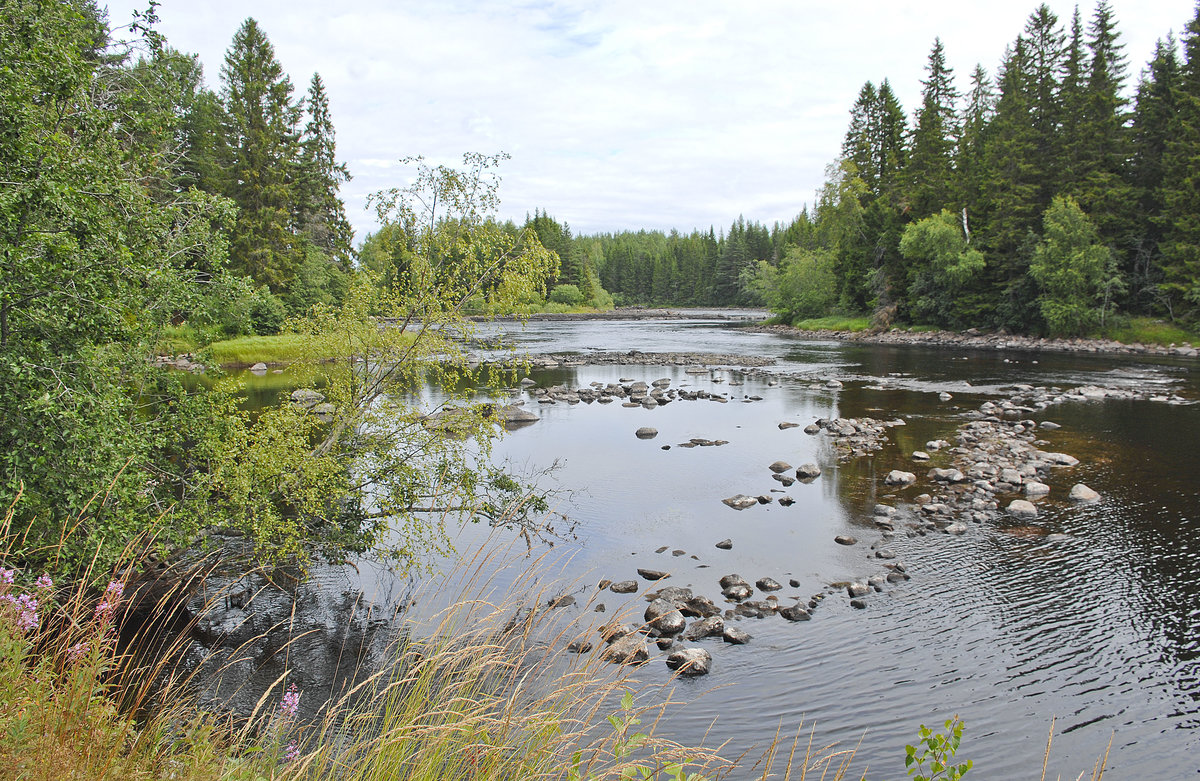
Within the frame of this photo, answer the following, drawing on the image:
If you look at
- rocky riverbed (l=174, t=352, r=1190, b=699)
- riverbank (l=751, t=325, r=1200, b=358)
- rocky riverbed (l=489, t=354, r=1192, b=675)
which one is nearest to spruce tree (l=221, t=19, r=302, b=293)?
rocky riverbed (l=174, t=352, r=1190, b=699)

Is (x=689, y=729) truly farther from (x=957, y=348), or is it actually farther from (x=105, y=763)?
(x=957, y=348)

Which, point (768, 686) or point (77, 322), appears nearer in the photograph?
point (77, 322)

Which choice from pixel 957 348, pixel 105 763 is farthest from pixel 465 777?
pixel 957 348

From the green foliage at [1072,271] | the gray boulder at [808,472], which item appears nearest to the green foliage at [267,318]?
the gray boulder at [808,472]

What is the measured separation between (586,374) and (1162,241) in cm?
3973

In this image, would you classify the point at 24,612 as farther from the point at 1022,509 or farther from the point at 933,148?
the point at 933,148

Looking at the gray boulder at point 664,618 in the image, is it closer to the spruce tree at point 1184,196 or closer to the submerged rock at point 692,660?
the submerged rock at point 692,660

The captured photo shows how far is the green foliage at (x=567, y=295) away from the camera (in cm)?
12200

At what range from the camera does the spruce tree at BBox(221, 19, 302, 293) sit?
47.6m

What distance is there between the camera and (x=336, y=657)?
33.3ft

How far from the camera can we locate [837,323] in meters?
69.0

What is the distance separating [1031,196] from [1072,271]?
334 inches

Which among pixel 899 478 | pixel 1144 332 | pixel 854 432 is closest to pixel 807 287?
pixel 1144 332

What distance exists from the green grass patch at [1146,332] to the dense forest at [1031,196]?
0.75 metres
